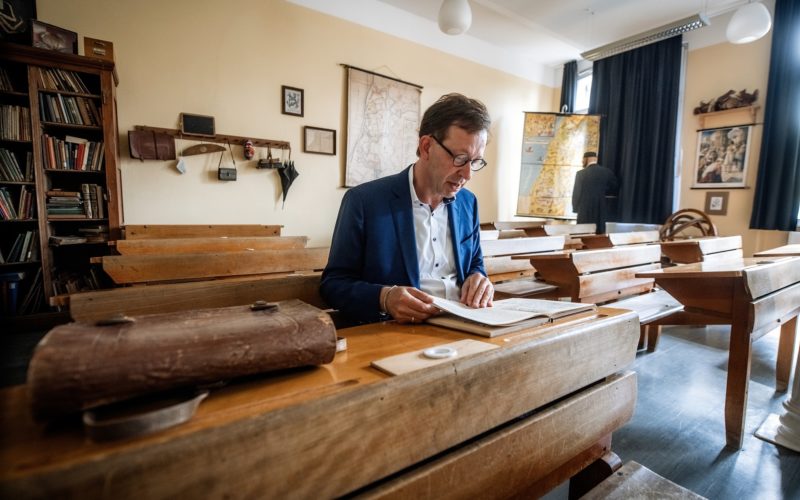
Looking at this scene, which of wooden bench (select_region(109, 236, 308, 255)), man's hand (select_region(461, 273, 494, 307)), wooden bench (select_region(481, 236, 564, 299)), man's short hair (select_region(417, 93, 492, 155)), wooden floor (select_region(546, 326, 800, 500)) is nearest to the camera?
man's hand (select_region(461, 273, 494, 307))

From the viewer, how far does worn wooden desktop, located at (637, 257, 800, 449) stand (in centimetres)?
182

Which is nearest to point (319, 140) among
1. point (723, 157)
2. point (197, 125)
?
point (197, 125)

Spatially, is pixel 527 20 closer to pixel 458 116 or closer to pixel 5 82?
pixel 458 116

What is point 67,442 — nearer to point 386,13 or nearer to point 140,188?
point 140,188

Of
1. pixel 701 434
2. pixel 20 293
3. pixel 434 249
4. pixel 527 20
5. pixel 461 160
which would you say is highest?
pixel 527 20

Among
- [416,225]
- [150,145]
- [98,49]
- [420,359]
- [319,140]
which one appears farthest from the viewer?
[319,140]

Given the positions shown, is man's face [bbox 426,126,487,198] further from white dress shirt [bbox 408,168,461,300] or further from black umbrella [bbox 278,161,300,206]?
black umbrella [bbox 278,161,300,206]

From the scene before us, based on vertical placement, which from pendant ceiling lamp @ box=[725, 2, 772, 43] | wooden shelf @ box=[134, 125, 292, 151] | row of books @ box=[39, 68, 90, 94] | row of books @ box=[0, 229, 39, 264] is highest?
pendant ceiling lamp @ box=[725, 2, 772, 43]

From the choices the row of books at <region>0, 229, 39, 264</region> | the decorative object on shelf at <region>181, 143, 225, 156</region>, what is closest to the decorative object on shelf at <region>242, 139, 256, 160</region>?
the decorative object on shelf at <region>181, 143, 225, 156</region>

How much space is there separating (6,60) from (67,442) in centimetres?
438

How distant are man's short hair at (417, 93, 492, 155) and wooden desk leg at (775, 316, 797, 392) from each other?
2.43 metres

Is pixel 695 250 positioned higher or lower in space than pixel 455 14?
lower

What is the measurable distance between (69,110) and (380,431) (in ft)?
14.3

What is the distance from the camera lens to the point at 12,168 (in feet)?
10.9
